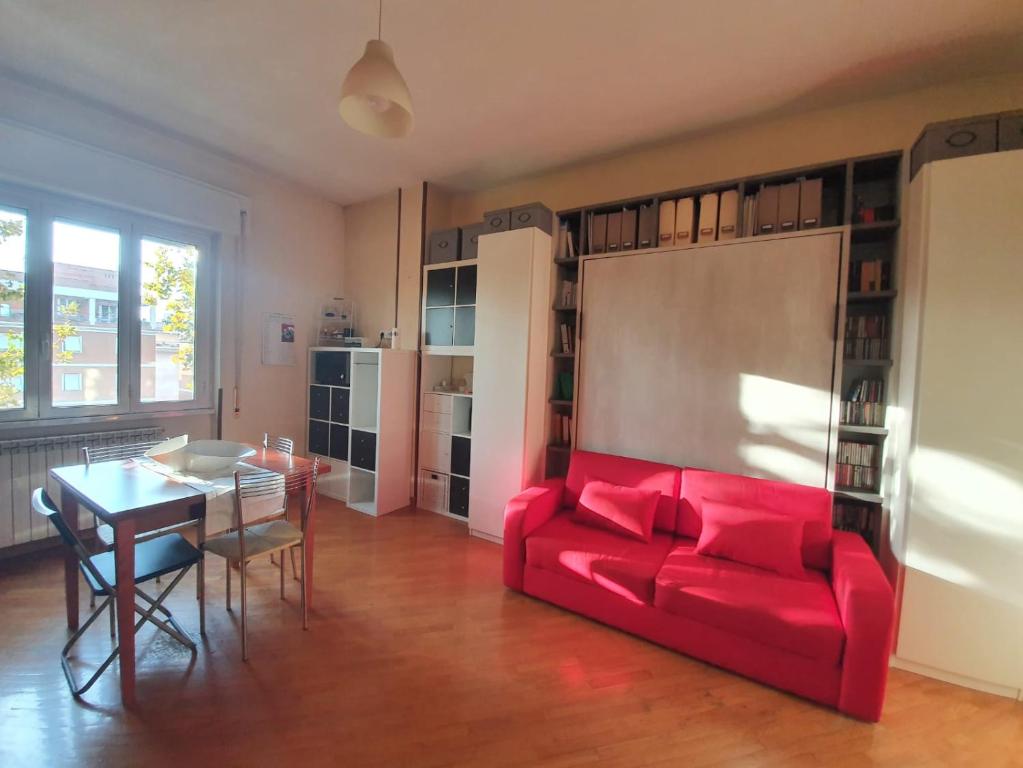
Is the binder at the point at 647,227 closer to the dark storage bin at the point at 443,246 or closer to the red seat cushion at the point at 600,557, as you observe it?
the dark storage bin at the point at 443,246

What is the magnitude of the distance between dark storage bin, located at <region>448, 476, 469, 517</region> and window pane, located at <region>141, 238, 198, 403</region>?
8.08ft

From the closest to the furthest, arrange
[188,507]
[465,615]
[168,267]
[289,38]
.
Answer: [188,507], [289,38], [465,615], [168,267]

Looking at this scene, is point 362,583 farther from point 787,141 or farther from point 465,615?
point 787,141

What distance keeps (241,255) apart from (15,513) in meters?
2.46

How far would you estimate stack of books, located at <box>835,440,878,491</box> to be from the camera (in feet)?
8.07

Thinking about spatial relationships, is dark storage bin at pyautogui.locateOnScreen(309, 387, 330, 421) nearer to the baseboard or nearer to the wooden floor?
the wooden floor

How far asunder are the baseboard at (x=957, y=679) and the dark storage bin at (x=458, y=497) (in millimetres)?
2919

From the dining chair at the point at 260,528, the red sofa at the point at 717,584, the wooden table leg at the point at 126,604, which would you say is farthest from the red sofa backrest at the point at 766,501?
the wooden table leg at the point at 126,604

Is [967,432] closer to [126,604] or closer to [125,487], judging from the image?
[126,604]

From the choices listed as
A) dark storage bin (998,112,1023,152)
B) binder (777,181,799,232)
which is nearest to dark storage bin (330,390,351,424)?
binder (777,181,799,232)

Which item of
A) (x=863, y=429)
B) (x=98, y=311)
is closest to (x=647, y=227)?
(x=863, y=429)

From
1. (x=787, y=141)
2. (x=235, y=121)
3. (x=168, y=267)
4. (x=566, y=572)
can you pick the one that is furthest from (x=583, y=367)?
(x=168, y=267)

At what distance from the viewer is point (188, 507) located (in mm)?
1814

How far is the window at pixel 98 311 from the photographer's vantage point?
2.77 m
